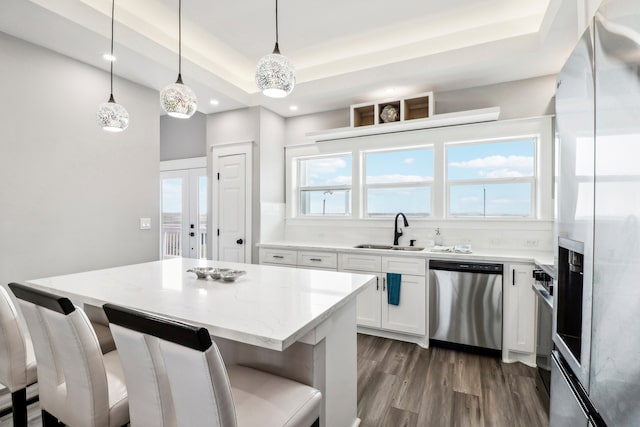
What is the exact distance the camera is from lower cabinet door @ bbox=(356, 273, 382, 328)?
131 inches

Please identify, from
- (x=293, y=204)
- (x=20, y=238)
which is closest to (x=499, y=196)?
(x=293, y=204)

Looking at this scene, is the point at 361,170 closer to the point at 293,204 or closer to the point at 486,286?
the point at 293,204

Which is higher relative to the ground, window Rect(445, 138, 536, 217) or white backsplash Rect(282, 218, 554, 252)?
window Rect(445, 138, 536, 217)

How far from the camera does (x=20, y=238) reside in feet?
8.20

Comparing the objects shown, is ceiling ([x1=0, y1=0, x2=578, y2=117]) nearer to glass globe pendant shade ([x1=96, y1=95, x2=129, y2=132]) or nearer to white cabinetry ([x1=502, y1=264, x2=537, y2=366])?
glass globe pendant shade ([x1=96, y1=95, x2=129, y2=132])

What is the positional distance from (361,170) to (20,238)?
11.4ft

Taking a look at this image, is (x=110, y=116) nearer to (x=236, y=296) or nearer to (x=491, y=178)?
(x=236, y=296)

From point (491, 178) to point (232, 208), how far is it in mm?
3257

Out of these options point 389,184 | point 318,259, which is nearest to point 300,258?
point 318,259

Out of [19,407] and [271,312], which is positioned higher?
[271,312]

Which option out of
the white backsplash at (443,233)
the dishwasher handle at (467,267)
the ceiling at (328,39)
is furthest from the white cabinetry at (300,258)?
A: the ceiling at (328,39)

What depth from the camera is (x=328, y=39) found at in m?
3.27

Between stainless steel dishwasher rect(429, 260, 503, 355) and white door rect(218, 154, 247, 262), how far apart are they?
249 centimetres

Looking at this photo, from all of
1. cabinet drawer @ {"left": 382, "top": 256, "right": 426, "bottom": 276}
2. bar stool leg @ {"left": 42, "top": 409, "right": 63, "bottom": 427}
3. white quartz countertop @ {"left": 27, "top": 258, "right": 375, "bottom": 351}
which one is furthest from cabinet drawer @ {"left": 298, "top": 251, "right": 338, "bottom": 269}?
bar stool leg @ {"left": 42, "top": 409, "right": 63, "bottom": 427}
